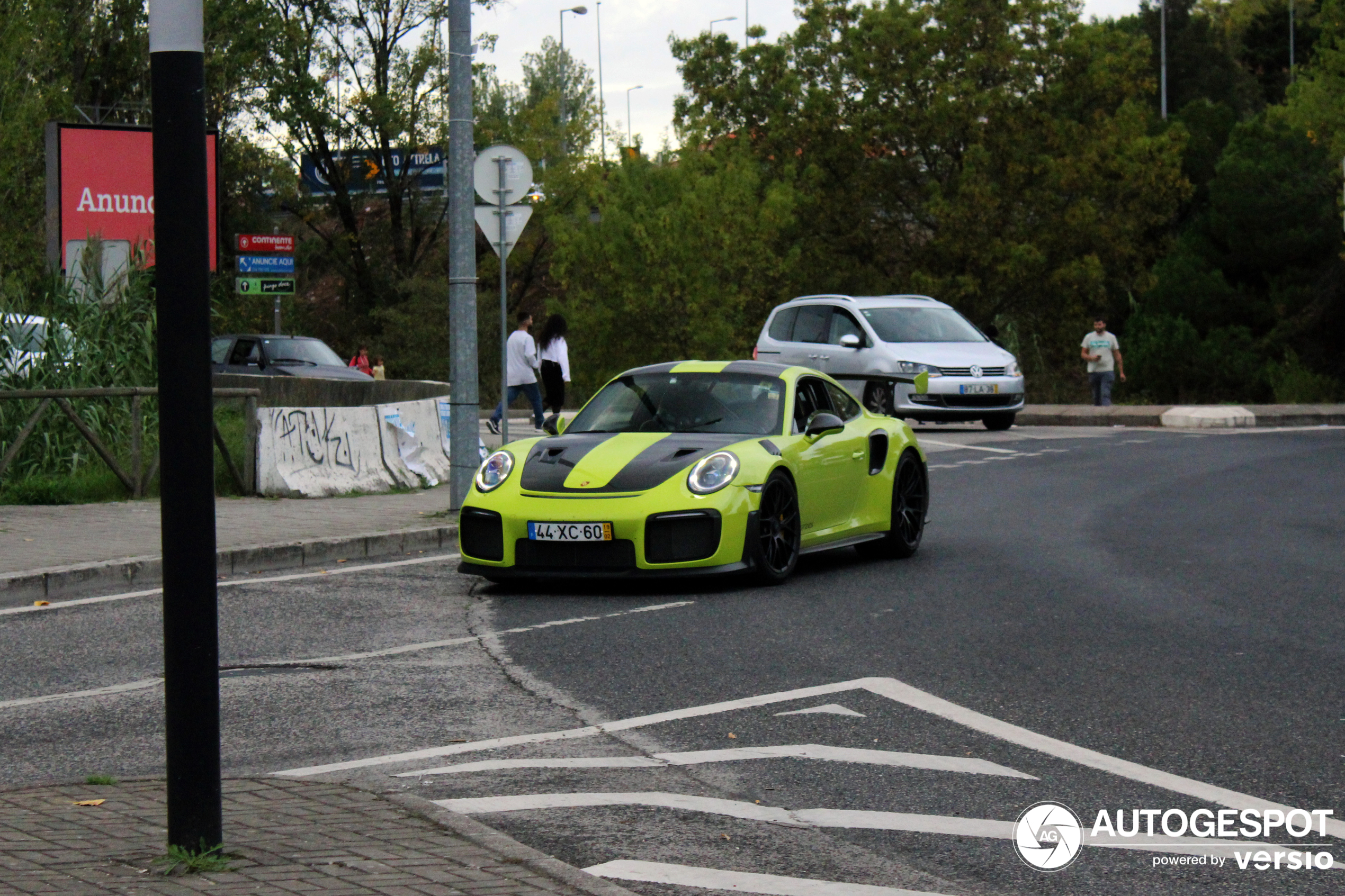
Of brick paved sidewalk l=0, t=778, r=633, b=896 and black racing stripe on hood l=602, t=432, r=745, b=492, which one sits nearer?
brick paved sidewalk l=0, t=778, r=633, b=896

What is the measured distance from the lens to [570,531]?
1012cm

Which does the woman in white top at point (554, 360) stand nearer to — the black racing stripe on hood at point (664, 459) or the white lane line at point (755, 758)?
the black racing stripe on hood at point (664, 459)

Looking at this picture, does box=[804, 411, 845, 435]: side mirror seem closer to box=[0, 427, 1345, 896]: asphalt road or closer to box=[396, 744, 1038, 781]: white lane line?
box=[0, 427, 1345, 896]: asphalt road

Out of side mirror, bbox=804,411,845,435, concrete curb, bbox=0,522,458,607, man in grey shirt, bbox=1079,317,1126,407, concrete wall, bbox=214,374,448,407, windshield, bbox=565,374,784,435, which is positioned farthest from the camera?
man in grey shirt, bbox=1079,317,1126,407

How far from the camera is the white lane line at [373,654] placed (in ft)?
24.2

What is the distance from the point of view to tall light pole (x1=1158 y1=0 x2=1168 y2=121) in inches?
2867

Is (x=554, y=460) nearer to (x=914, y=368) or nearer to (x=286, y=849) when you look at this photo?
(x=286, y=849)

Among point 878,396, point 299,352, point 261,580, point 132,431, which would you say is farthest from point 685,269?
point 261,580

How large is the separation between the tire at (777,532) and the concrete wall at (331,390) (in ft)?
28.3

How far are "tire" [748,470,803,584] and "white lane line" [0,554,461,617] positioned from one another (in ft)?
9.07

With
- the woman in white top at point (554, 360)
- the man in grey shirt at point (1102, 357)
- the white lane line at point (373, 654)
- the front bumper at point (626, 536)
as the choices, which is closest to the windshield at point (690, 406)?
the front bumper at point (626, 536)

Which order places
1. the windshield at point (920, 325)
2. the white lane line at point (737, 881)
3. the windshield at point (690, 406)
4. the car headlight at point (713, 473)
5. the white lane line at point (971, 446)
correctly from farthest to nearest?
the windshield at point (920, 325), the white lane line at point (971, 446), the windshield at point (690, 406), the car headlight at point (713, 473), the white lane line at point (737, 881)

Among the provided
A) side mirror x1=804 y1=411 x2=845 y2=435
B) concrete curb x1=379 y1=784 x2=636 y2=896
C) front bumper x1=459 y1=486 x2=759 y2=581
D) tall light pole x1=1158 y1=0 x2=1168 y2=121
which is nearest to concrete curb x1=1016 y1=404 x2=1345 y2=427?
side mirror x1=804 y1=411 x2=845 y2=435

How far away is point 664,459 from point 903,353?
578 inches
